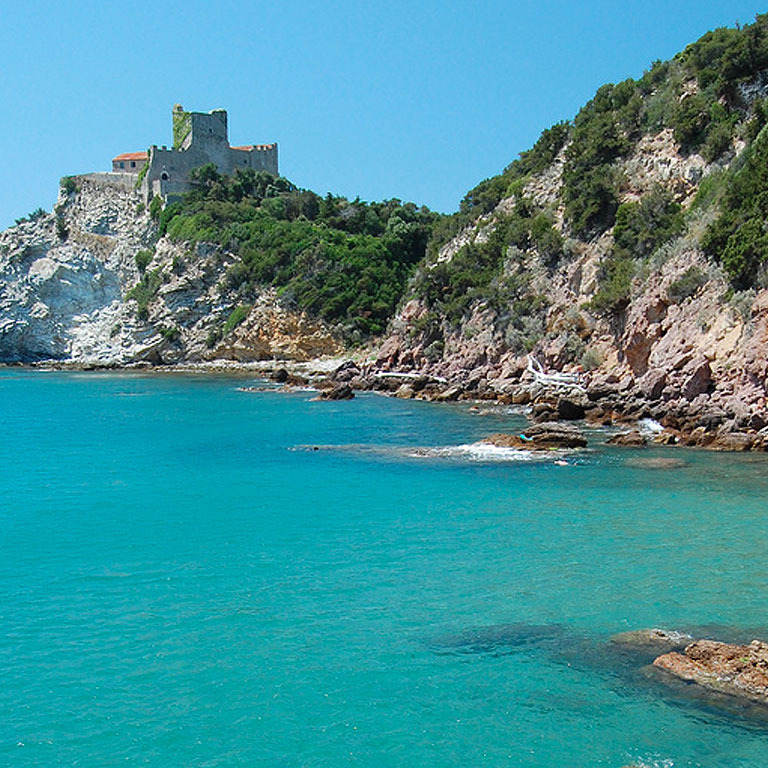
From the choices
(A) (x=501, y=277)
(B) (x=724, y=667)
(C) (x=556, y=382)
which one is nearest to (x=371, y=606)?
(B) (x=724, y=667)

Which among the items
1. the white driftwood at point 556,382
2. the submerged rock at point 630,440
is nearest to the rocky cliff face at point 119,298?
the white driftwood at point 556,382

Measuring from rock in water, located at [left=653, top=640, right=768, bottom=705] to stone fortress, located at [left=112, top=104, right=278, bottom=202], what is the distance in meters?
83.8

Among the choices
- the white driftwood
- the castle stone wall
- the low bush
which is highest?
the castle stone wall

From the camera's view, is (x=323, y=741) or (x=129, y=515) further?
(x=129, y=515)

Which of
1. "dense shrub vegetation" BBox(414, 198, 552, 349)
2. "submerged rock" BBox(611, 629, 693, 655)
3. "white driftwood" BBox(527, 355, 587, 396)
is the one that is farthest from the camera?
"dense shrub vegetation" BBox(414, 198, 552, 349)

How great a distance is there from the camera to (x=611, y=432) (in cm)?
3117

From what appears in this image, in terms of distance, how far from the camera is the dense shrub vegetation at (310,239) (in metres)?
70.9

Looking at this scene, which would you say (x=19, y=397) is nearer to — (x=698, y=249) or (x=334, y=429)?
(x=334, y=429)

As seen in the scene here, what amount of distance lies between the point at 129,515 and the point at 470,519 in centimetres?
781

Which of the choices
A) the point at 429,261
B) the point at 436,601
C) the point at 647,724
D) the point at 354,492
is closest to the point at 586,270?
the point at 429,261

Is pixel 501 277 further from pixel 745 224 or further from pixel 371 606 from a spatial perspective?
pixel 371 606

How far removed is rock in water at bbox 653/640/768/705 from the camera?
964 centimetres

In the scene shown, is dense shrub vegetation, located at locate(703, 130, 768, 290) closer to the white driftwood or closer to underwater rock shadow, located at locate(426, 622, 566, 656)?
the white driftwood

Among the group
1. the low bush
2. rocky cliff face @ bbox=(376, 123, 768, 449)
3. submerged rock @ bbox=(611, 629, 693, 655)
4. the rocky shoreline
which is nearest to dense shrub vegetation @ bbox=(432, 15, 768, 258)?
rocky cliff face @ bbox=(376, 123, 768, 449)
